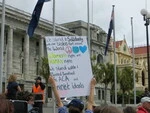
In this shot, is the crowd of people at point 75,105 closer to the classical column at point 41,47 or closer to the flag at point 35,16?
the flag at point 35,16

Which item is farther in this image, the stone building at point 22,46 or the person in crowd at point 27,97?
the stone building at point 22,46

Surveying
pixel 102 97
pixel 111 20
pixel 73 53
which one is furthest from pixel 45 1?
pixel 102 97

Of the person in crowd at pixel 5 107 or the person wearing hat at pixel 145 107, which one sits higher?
the person in crowd at pixel 5 107

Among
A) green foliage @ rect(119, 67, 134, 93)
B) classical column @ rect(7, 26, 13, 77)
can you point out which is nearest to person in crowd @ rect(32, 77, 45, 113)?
classical column @ rect(7, 26, 13, 77)

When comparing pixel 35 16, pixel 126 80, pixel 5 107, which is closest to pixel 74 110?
pixel 5 107

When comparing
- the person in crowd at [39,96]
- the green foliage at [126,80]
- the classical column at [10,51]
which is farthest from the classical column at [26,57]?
the person in crowd at [39,96]

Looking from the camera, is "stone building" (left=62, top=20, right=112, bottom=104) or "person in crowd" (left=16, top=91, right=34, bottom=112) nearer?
"person in crowd" (left=16, top=91, right=34, bottom=112)

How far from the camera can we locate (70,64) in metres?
6.91

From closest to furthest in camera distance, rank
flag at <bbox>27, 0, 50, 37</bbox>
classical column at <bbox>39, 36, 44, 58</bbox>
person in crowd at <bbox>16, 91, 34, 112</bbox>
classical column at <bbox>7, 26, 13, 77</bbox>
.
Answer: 1. person in crowd at <bbox>16, 91, 34, 112</bbox>
2. flag at <bbox>27, 0, 50, 37</bbox>
3. classical column at <bbox>7, 26, 13, 77</bbox>
4. classical column at <bbox>39, 36, 44, 58</bbox>

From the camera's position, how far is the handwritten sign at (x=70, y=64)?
21.5 ft

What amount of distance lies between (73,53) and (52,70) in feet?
1.70

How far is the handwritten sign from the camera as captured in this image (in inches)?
258

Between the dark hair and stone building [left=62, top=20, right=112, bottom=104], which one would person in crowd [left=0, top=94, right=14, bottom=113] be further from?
stone building [left=62, top=20, right=112, bottom=104]

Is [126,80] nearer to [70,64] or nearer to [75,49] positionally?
→ [75,49]
